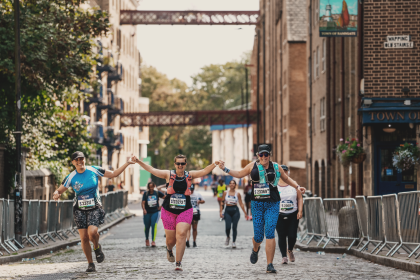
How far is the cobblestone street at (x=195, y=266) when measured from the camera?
11867 millimetres

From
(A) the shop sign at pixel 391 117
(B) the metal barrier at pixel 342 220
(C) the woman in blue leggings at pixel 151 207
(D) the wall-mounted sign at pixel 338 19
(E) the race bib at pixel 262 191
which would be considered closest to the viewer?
(E) the race bib at pixel 262 191

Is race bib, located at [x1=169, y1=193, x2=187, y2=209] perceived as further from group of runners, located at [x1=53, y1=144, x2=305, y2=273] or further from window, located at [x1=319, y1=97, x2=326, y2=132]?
window, located at [x1=319, y1=97, x2=326, y2=132]

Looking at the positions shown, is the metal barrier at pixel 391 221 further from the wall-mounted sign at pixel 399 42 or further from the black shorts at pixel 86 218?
the wall-mounted sign at pixel 399 42

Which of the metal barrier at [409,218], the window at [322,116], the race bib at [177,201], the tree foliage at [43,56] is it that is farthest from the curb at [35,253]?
the window at [322,116]

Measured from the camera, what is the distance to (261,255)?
16844mm

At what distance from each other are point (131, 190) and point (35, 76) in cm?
6075

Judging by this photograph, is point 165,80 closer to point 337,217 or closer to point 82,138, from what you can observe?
point 82,138

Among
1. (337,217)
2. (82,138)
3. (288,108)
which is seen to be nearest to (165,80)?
(288,108)

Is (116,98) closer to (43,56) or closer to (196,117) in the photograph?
(196,117)

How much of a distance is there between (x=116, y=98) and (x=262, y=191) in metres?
58.4

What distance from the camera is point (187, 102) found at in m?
116

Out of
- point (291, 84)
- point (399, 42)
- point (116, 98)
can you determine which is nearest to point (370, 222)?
point (399, 42)

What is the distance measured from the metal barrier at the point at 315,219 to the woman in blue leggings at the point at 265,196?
6849 millimetres

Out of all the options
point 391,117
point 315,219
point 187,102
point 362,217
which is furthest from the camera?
point 187,102
